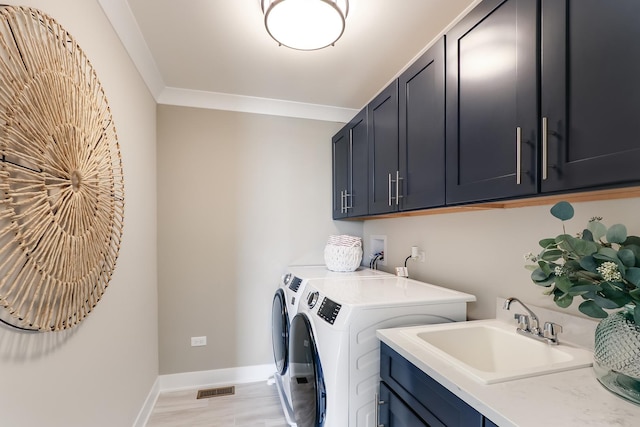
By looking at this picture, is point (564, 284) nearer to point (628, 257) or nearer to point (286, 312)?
point (628, 257)

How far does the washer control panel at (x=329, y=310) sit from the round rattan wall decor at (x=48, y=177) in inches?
39.5

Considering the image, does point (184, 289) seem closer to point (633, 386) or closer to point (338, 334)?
point (338, 334)

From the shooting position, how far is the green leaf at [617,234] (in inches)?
28.7

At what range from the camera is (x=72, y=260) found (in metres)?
1.08

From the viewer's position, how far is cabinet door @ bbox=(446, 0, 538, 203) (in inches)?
36.6

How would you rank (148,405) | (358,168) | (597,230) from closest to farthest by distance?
1. (597,230)
2. (148,405)
3. (358,168)

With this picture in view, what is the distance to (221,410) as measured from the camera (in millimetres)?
2160

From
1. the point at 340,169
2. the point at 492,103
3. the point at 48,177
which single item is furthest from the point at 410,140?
the point at 48,177

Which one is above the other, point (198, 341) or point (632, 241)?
point (632, 241)

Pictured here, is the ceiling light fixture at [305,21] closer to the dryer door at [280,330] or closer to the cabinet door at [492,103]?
the cabinet door at [492,103]

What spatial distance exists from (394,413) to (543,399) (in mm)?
568

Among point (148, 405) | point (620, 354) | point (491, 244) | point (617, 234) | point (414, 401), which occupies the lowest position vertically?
point (148, 405)

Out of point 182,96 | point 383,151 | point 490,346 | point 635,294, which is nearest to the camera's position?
point 635,294

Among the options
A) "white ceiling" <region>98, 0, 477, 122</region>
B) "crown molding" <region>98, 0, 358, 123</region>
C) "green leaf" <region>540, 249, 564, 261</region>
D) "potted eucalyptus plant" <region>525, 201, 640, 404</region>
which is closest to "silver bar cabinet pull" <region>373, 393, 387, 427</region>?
"potted eucalyptus plant" <region>525, 201, 640, 404</region>
